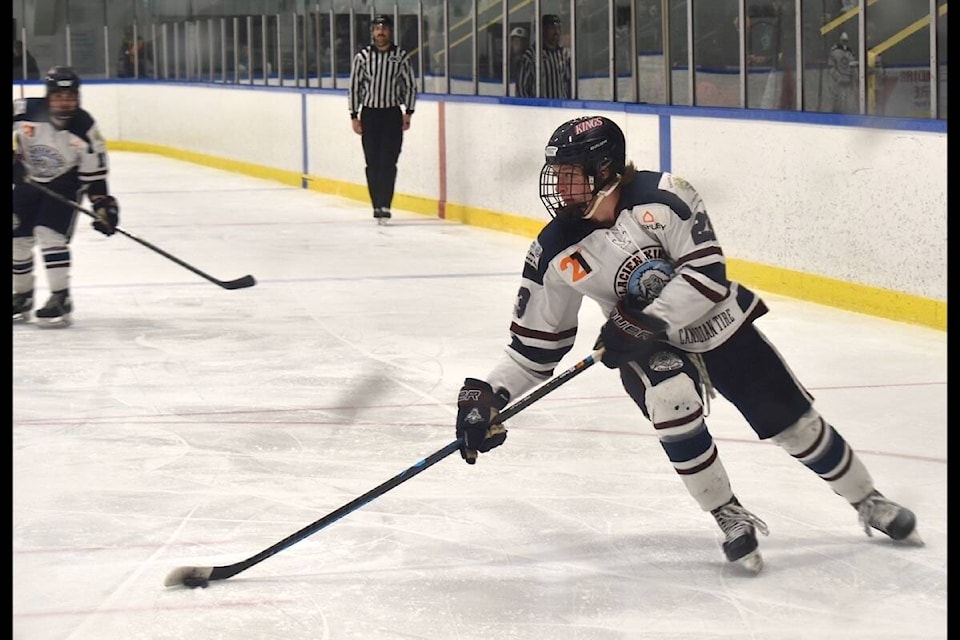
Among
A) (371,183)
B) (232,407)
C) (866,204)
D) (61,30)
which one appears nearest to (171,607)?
(232,407)

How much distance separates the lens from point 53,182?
6621 millimetres

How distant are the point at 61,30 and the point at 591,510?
18154 mm

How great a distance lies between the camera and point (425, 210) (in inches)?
446

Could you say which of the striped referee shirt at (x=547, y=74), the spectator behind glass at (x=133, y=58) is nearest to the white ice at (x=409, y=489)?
the striped referee shirt at (x=547, y=74)

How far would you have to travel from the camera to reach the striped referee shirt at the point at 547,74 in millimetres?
9781

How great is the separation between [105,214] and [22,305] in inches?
20.1

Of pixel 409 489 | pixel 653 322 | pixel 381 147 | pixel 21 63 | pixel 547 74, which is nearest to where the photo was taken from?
pixel 653 322

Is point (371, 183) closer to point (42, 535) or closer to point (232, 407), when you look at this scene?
point (232, 407)

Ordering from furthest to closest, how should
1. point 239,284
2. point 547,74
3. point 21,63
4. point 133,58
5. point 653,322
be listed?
point 133,58 < point 21,63 < point 547,74 < point 239,284 < point 653,322

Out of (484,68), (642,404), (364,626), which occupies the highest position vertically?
(484,68)

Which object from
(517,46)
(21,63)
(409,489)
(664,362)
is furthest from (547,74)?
(21,63)

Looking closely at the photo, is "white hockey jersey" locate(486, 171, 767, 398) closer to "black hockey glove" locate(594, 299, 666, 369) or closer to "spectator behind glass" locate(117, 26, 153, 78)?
"black hockey glove" locate(594, 299, 666, 369)

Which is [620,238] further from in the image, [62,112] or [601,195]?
[62,112]

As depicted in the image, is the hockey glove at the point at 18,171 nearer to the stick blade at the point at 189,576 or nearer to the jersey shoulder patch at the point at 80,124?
the jersey shoulder patch at the point at 80,124
